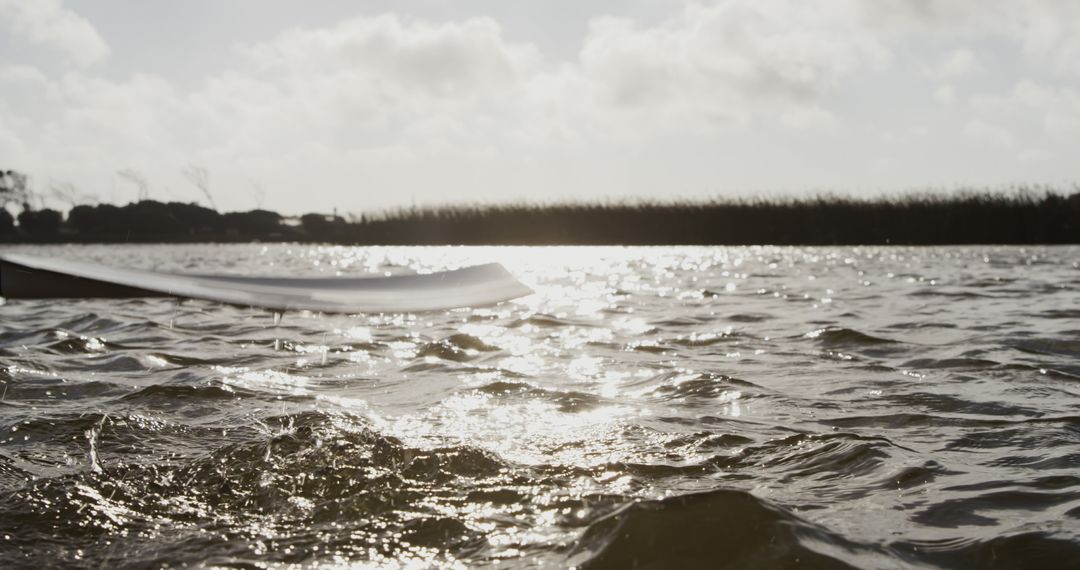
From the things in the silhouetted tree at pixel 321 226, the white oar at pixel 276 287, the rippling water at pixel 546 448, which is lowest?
the rippling water at pixel 546 448

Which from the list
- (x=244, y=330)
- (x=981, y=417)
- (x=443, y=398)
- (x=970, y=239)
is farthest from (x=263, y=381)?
(x=970, y=239)

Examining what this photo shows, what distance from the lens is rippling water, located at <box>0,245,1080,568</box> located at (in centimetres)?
226

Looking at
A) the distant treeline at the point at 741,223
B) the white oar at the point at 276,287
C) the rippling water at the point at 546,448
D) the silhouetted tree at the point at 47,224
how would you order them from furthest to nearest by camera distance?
the silhouetted tree at the point at 47,224 → the distant treeline at the point at 741,223 → the white oar at the point at 276,287 → the rippling water at the point at 546,448

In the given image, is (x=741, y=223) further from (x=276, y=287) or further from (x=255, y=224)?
(x=255, y=224)

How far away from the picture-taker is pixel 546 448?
10.7 feet

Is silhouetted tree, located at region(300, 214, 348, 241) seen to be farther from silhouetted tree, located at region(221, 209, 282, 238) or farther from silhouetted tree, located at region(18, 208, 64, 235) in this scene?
→ silhouetted tree, located at region(18, 208, 64, 235)

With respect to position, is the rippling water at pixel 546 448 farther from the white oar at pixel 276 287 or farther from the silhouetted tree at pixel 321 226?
the silhouetted tree at pixel 321 226

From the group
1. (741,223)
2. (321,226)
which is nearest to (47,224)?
(321,226)

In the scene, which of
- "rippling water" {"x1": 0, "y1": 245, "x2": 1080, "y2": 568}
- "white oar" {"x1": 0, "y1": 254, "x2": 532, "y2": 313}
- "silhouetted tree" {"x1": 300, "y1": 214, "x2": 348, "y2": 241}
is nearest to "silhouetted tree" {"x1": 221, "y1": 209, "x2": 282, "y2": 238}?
"silhouetted tree" {"x1": 300, "y1": 214, "x2": 348, "y2": 241}

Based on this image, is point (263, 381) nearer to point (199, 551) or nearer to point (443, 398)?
point (443, 398)

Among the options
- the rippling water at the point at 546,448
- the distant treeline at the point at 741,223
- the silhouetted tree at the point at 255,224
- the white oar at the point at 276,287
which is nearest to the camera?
the rippling water at the point at 546,448

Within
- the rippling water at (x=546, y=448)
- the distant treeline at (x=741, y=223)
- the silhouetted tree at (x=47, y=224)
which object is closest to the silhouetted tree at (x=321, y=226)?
the distant treeline at (x=741, y=223)

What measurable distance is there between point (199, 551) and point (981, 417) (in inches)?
127

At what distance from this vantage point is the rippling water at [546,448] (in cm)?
226
